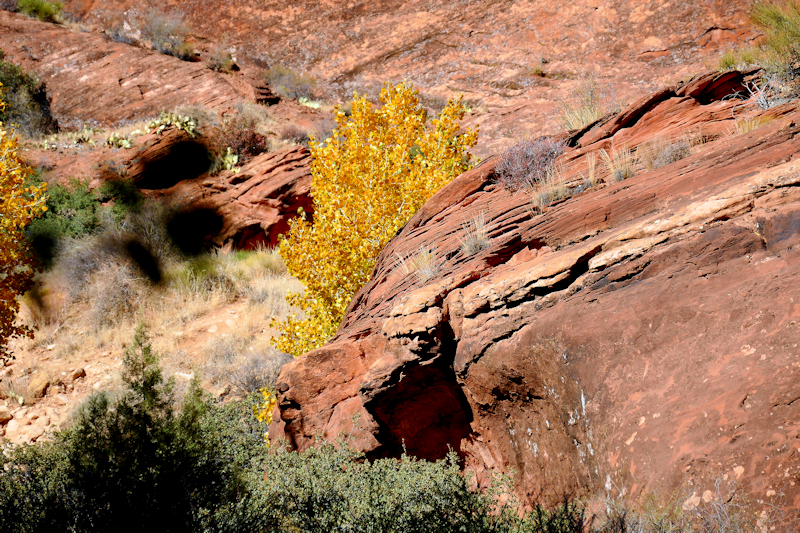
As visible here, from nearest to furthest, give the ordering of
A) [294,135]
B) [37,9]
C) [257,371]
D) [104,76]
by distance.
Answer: [257,371] < [294,135] < [104,76] < [37,9]

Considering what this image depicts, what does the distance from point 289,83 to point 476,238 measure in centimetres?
2050

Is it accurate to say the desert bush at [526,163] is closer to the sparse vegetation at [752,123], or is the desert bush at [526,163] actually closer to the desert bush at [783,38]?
the sparse vegetation at [752,123]

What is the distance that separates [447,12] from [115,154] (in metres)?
15.2

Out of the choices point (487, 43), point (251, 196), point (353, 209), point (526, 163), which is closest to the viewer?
point (526, 163)

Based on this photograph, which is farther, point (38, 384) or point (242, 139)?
point (242, 139)

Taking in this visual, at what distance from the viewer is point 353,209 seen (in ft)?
24.5

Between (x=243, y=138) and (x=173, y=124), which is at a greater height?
(x=173, y=124)

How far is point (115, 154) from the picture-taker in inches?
654

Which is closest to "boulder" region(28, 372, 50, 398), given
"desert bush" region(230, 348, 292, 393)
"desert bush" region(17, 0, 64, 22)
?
"desert bush" region(230, 348, 292, 393)

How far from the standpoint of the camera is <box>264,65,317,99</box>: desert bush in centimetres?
2234

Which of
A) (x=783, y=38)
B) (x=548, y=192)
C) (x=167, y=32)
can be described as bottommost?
(x=548, y=192)

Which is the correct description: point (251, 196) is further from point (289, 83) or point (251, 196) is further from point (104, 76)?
point (104, 76)

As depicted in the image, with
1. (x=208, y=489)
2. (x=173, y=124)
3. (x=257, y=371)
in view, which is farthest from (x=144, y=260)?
(x=208, y=489)

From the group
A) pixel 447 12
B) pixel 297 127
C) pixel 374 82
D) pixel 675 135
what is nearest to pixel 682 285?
pixel 675 135
